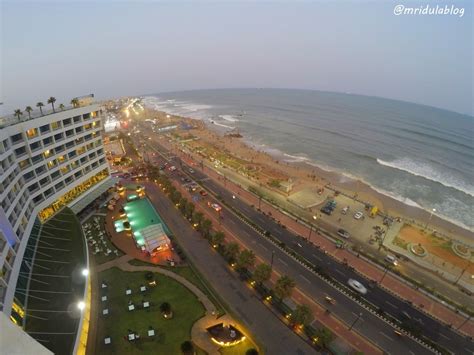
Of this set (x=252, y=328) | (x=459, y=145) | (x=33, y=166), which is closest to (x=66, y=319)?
(x=252, y=328)

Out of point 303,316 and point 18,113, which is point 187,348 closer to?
point 303,316

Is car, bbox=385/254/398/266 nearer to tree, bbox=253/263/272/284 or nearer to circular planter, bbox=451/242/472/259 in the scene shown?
circular planter, bbox=451/242/472/259

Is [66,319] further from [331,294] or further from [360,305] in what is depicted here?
[360,305]

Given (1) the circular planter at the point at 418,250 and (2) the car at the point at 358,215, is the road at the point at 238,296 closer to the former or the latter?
(1) the circular planter at the point at 418,250

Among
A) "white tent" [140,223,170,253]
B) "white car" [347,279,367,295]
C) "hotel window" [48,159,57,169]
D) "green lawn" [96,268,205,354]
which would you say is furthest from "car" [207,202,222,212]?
"hotel window" [48,159,57,169]

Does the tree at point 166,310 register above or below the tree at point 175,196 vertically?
below

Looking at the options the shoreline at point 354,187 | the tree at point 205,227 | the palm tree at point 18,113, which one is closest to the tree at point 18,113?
the palm tree at point 18,113
